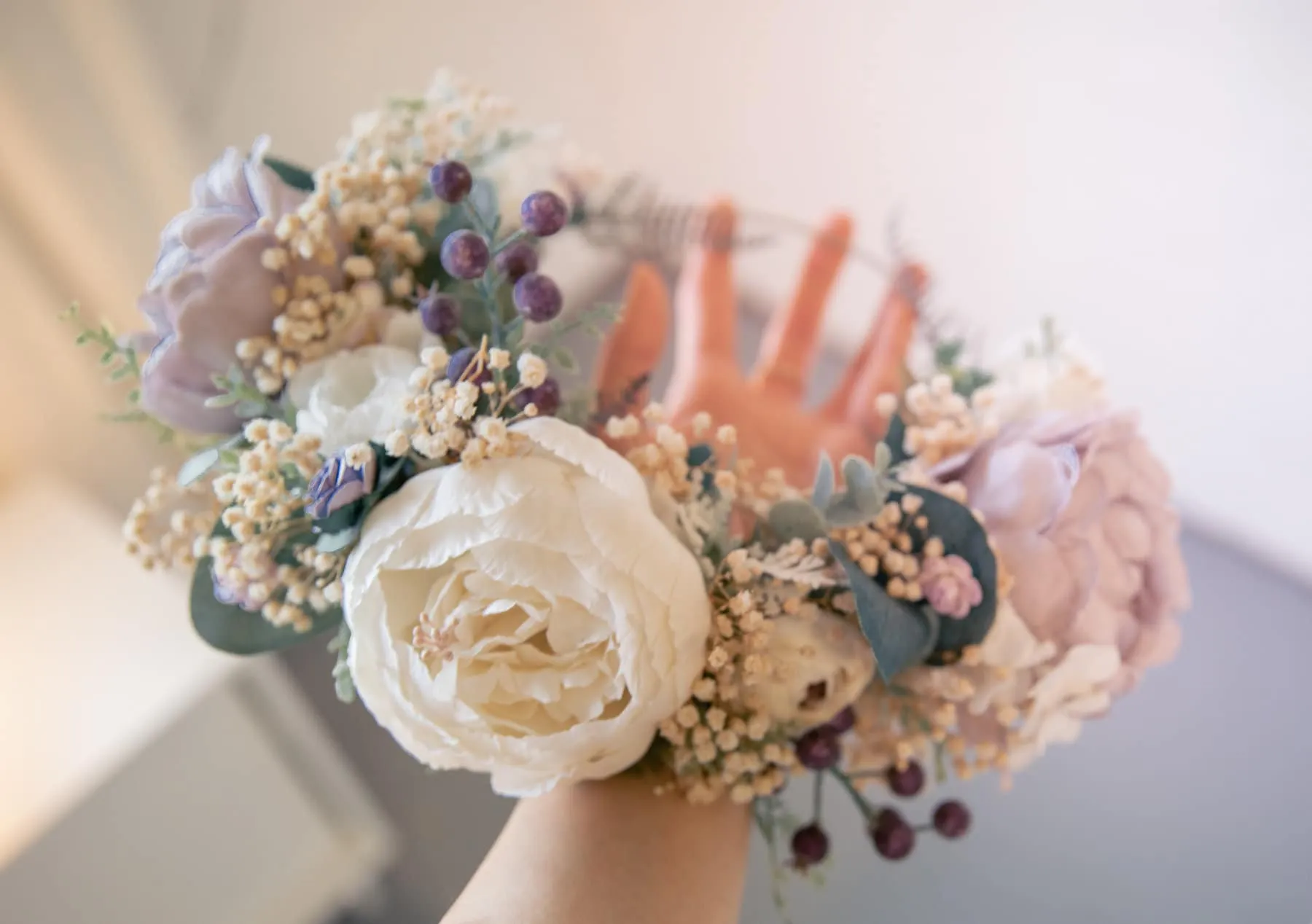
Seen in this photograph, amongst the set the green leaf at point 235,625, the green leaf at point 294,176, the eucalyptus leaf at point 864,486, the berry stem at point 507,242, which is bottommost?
the green leaf at point 235,625

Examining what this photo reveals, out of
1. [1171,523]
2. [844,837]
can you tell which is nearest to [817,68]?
[1171,523]

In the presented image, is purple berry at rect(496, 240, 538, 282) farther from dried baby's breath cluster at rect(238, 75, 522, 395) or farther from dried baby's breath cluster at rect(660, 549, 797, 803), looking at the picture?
dried baby's breath cluster at rect(660, 549, 797, 803)

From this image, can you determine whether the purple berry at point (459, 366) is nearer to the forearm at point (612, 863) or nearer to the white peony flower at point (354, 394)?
the white peony flower at point (354, 394)

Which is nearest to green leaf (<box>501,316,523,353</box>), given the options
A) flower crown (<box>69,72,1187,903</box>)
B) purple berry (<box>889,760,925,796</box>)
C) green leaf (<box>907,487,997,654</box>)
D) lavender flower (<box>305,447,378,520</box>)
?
flower crown (<box>69,72,1187,903</box>)

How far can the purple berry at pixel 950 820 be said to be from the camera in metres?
0.60

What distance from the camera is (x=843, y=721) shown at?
52cm

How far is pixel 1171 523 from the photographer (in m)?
0.55

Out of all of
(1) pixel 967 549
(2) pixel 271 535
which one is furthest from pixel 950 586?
(2) pixel 271 535

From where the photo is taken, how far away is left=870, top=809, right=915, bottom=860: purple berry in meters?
0.57

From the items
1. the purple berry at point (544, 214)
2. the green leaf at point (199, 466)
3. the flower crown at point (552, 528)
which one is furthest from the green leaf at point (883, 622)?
the green leaf at point (199, 466)

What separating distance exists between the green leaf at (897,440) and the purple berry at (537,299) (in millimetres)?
208

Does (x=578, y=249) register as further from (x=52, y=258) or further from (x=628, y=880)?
(x=628, y=880)

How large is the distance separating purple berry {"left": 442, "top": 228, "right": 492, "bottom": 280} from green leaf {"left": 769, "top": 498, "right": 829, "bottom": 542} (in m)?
0.19

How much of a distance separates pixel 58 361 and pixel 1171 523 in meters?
0.92
